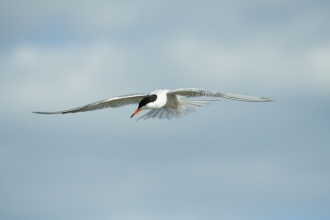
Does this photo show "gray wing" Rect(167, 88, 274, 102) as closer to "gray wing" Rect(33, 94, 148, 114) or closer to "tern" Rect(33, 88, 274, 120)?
"tern" Rect(33, 88, 274, 120)

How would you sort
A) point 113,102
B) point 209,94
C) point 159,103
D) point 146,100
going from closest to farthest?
point 209,94 < point 146,100 < point 159,103 < point 113,102

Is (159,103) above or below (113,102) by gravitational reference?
below

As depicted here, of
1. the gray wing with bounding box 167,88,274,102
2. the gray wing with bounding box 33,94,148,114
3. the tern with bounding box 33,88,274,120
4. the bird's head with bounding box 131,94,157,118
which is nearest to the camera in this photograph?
the gray wing with bounding box 167,88,274,102

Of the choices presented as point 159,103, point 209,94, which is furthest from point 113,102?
point 209,94

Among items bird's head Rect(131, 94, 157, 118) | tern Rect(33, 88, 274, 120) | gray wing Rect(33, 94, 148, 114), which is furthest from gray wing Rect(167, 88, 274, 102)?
gray wing Rect(33, 94, 148, 114)

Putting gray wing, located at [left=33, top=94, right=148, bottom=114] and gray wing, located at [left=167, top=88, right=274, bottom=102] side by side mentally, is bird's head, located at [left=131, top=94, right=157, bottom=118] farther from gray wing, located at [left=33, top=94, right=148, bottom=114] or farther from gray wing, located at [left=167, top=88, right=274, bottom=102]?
gray wing, located at [left=33, top=94, right=148, bottom=114]

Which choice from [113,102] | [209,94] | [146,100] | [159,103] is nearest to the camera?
[209,94]

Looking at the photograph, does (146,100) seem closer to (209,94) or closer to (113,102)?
(209,94)

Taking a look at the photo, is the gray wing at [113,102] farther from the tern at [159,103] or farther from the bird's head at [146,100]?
the bird's head at [146,100]

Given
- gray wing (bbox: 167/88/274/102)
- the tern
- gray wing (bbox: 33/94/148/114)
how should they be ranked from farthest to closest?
gray wing (bbox: 33/94/148/114)
the tern
gray wing (bbox: 167/88/274/102)

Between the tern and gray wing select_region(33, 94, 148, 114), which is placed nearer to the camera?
the tern

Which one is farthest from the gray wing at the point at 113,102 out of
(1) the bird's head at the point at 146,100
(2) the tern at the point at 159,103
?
(1) the bird's head at the point at 146,100

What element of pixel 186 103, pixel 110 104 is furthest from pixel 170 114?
pixel 110 104

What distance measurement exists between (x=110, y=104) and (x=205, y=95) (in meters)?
3.18
